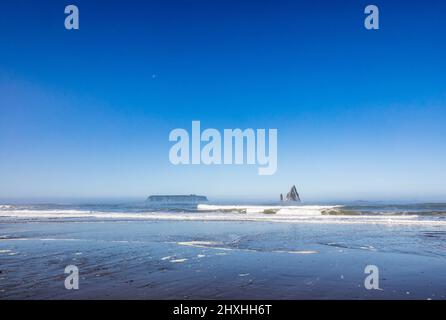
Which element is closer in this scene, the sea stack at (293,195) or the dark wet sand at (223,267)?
the dark wet sand at (223,267)

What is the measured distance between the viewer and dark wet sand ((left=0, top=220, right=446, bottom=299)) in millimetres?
7562

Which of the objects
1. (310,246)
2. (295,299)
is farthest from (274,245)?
(295,299)

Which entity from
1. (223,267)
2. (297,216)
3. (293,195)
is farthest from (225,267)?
(293,195)

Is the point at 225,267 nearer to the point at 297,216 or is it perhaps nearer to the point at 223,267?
the point at 223,267

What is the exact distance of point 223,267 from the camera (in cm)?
1016

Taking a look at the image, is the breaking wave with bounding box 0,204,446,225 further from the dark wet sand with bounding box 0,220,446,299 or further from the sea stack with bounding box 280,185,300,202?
the sea stack with bounding box 280,185,300,202

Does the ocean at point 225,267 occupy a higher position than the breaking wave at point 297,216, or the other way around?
the ocean at point 225,267

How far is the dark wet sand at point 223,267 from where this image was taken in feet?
24.8

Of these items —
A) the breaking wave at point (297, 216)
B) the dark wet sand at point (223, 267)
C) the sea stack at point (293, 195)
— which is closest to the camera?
the dark wet sand at point (223, 267)

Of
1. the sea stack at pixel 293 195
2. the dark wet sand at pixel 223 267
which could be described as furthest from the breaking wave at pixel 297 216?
the sea stack at pixel 293 195

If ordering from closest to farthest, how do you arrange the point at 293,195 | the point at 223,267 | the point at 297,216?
the point at 223,267
the point at 297,216
the point at 293,195

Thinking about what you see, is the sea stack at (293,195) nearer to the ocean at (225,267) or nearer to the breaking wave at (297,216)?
the breaking wave at (297,216)
